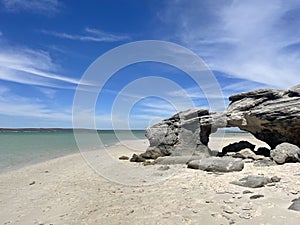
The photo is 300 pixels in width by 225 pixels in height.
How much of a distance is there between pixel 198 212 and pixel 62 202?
4.79 m

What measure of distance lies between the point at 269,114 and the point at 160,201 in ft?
34.6

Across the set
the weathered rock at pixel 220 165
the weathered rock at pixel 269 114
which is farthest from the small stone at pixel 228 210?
the weathered rock at pixel 269 114

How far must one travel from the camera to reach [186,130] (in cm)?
Result: 1898

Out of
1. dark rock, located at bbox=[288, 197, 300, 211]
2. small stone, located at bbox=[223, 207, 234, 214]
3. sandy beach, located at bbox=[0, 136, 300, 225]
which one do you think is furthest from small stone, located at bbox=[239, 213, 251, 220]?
dark rock, located at bbox=[288, 197, 300, 211]

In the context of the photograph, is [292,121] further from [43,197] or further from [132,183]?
[43,197]

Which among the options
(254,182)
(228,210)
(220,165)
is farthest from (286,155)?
(228,210)

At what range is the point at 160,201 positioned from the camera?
8.40 m

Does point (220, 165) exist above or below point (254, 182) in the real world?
above

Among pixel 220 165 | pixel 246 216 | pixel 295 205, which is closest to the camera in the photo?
pixel 246 216

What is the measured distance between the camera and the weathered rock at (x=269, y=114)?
50.7 ft

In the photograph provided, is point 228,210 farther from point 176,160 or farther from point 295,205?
point 176,160

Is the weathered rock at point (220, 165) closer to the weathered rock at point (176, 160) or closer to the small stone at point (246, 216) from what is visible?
the weathered rock at point (176, 160)

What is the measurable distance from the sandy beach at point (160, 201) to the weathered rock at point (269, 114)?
3.80 m

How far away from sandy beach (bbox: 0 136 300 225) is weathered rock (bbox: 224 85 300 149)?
3798 mm
